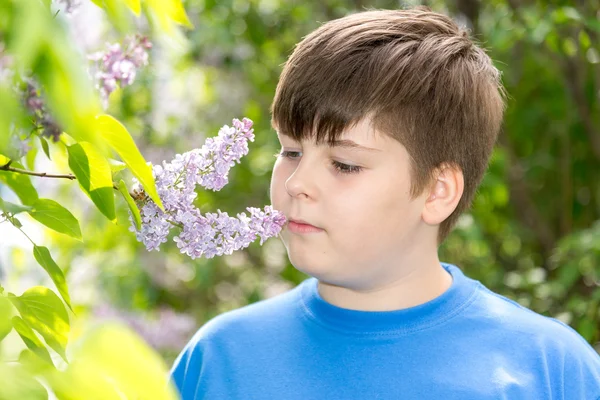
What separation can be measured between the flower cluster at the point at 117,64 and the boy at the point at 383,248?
23 cm

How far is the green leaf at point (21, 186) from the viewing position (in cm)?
68

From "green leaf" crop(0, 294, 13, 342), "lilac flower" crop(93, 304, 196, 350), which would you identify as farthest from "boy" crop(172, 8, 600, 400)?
"lilac flower" crop(93, 304, 196, 350)

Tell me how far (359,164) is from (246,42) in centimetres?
152

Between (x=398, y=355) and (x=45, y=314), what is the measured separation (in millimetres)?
576

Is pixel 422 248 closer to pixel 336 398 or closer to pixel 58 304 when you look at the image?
pixel 336 398

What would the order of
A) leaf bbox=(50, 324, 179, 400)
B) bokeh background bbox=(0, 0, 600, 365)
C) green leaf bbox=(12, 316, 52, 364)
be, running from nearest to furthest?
1. leaf bbox=(50, 324, 179, 400)
2. green leaf bbox=(12, 316, 52, 364)
3. bokeh background bbox=(0, 0, 600, 365)

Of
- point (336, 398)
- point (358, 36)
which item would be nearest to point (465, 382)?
point (336, 398)

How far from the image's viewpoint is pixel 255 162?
2410 mm

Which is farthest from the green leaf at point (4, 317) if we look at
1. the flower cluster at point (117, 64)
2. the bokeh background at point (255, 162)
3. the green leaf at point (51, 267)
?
the bokeh background at point (255, 162)

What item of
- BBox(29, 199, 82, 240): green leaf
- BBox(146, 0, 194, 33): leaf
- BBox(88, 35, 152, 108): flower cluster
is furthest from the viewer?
BBox(88, 35, 152, 108): flower cluster

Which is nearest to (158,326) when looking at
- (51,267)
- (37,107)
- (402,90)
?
(402,90)

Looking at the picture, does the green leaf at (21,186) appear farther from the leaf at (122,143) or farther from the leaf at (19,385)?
the leaf at (19,385)

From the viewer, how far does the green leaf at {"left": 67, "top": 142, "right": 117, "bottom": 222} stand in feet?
1.87

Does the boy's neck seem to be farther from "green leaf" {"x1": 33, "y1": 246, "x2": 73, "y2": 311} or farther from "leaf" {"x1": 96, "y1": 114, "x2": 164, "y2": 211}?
"leaf" {"x1": 96, "y1": 114, "x2": 164, "y2": 211}
